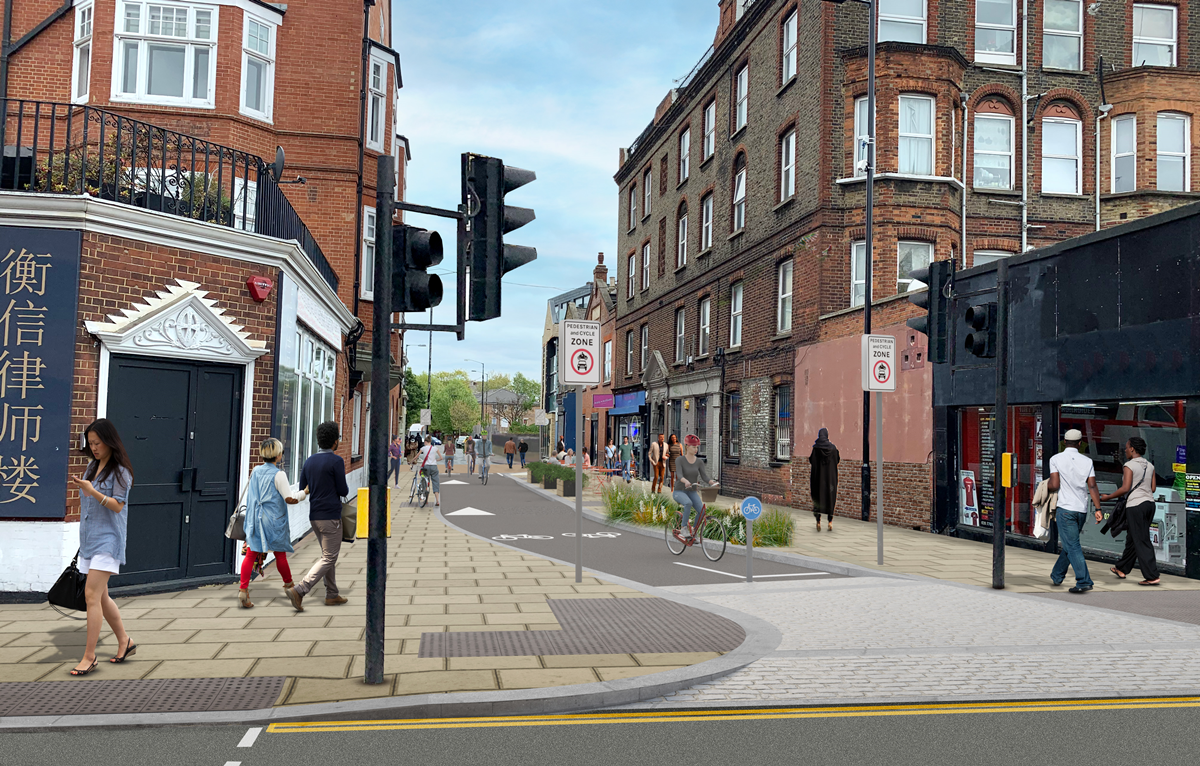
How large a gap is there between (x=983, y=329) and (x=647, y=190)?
96.7 feet

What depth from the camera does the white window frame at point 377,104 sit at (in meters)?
21.0

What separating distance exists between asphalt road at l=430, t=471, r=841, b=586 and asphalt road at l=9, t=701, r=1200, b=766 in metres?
5.45

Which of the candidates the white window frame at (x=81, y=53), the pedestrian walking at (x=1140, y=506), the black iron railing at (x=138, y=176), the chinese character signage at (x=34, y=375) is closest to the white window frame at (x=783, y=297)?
the pedestrian walking at (x=1140, y=506)

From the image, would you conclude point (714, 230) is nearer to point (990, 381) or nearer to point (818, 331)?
point (818, 331)

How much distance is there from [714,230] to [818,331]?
8.98 m

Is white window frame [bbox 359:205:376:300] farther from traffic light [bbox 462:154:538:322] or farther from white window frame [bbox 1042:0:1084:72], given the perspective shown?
white window frame [bbox 1042:0:1084:72]

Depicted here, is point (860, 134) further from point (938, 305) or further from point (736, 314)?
point (938, 305)

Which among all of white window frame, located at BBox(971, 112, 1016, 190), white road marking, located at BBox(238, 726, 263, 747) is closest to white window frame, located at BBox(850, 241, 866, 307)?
white window frame, located at BBox(971, 112, 1016, 190)

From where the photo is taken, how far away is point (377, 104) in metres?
21.2

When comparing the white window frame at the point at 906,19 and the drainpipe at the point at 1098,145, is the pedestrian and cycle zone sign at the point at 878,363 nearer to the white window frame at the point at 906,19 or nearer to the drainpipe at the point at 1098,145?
the white window frame at the point at 906,19

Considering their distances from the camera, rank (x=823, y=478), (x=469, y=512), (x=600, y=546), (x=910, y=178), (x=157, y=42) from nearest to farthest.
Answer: (x=600, y=546), (x=157, y=42), (x=823, y=478), (x=910, y=178), (x=469, y=512)

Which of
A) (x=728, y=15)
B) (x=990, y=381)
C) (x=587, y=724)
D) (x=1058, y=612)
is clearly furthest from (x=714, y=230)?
(x=587, y=724)

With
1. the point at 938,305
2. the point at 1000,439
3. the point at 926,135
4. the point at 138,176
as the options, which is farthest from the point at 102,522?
the point at 926,135

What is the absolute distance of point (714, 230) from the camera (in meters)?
30.0
